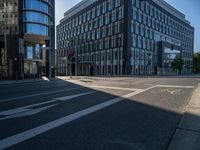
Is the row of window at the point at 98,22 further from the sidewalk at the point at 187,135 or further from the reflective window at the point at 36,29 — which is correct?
the sidewalk at the point at 187,135

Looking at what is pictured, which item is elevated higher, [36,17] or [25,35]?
[36,17]

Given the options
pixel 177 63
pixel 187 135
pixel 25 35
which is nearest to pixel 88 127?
pixel 187 135

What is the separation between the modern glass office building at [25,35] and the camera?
122ft

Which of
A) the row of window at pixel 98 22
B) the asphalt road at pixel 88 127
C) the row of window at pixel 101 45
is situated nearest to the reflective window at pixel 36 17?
the row of window at pixel 101 45

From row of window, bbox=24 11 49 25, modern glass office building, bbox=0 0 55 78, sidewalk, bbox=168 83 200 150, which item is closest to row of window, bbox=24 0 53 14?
modern glass office building, bbox=0 0 55 78

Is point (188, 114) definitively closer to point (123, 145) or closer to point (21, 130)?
point (123, 145)

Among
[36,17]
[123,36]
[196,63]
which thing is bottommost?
[196,63]

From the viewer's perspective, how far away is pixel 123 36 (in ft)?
229

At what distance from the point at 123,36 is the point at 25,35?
32466 mm

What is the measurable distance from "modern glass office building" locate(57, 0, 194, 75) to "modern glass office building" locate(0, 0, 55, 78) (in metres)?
14.4

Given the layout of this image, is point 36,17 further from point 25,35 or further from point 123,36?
point 123,36

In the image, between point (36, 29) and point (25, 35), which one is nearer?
point (25, 35)

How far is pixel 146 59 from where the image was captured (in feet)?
259

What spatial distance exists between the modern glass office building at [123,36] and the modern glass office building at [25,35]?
14446 mm
